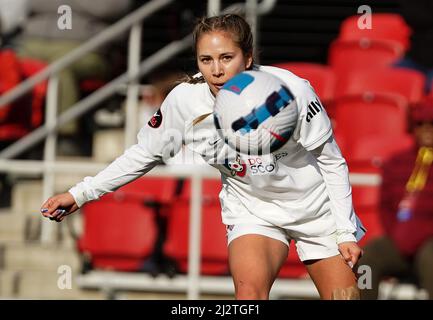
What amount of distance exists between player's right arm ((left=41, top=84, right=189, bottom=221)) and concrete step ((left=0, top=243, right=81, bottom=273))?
329cm

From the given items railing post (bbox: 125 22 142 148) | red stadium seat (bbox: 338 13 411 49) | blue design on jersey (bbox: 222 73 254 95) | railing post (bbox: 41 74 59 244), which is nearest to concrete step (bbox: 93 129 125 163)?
railing post (bbox: 125 22 142 148)

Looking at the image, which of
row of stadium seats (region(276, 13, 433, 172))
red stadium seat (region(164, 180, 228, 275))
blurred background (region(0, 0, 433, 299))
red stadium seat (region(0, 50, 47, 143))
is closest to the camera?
blurred background (region(0, 0, 433, 299))

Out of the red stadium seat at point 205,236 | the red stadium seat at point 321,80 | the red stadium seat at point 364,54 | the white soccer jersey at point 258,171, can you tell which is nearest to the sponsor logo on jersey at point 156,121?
the white soccer jersey at point 258,171

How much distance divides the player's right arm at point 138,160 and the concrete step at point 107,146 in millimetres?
4094

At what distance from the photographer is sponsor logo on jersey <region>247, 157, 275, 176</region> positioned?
4691mm

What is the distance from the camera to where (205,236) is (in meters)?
7.73

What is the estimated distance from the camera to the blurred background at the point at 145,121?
7.58 meters

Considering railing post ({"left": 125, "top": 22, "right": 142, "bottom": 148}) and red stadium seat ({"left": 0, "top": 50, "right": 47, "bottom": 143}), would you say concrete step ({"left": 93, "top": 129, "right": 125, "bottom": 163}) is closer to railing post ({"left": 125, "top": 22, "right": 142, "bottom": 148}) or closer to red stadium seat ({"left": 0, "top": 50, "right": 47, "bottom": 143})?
railing post ({"left": 125, "top": 22, "right": 142, "bottom": 148})

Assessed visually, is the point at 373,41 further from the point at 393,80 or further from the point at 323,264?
the point at 323,264

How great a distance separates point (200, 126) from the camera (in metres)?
4.84

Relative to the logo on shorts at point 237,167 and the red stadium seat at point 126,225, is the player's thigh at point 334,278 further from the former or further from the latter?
the red stadium seat at point 126,225

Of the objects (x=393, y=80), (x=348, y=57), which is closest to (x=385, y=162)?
(x=393, y=80)

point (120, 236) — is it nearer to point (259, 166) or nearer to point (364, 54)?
point (364, 54)

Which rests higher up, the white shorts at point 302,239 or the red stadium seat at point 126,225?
the red stadium seat at point 126,225
